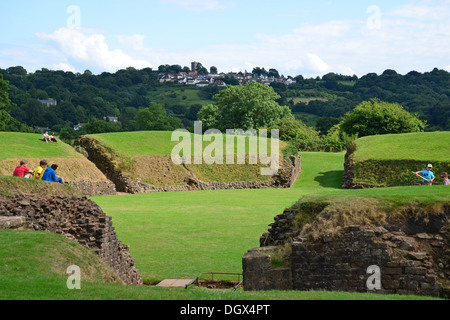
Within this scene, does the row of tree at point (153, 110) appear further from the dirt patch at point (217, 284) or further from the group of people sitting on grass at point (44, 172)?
the dirt patch at point (217, 284)

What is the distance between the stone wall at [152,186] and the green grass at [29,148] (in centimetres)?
294

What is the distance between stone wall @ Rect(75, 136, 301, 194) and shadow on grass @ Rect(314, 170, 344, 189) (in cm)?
258

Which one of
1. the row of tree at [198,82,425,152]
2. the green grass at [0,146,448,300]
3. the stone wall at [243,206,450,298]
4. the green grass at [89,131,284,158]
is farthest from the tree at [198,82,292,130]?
the stone wall at [243,206,450,298]

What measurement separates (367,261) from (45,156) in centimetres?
3715

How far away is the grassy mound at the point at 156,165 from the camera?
163 ft

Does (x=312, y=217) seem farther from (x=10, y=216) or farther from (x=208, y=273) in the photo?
(x=10, y=216)

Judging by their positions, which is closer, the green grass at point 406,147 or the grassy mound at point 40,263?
the grassy mound at point 40,263

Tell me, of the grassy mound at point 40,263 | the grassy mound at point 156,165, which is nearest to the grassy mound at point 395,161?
the grassy mound at point 156,165

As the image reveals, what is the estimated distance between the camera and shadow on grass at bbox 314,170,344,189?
4819cm

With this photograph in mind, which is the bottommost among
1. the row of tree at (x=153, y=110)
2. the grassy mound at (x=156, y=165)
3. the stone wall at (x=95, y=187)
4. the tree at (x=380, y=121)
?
the stone wall at (x=95, y=187)

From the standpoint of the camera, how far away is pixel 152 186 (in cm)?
4859

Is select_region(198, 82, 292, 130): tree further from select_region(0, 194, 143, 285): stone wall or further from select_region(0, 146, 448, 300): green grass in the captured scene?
select_region(0, 194, 143, 285): stone wall

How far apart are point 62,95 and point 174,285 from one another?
18695 cm

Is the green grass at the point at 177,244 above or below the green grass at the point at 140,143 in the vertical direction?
below
